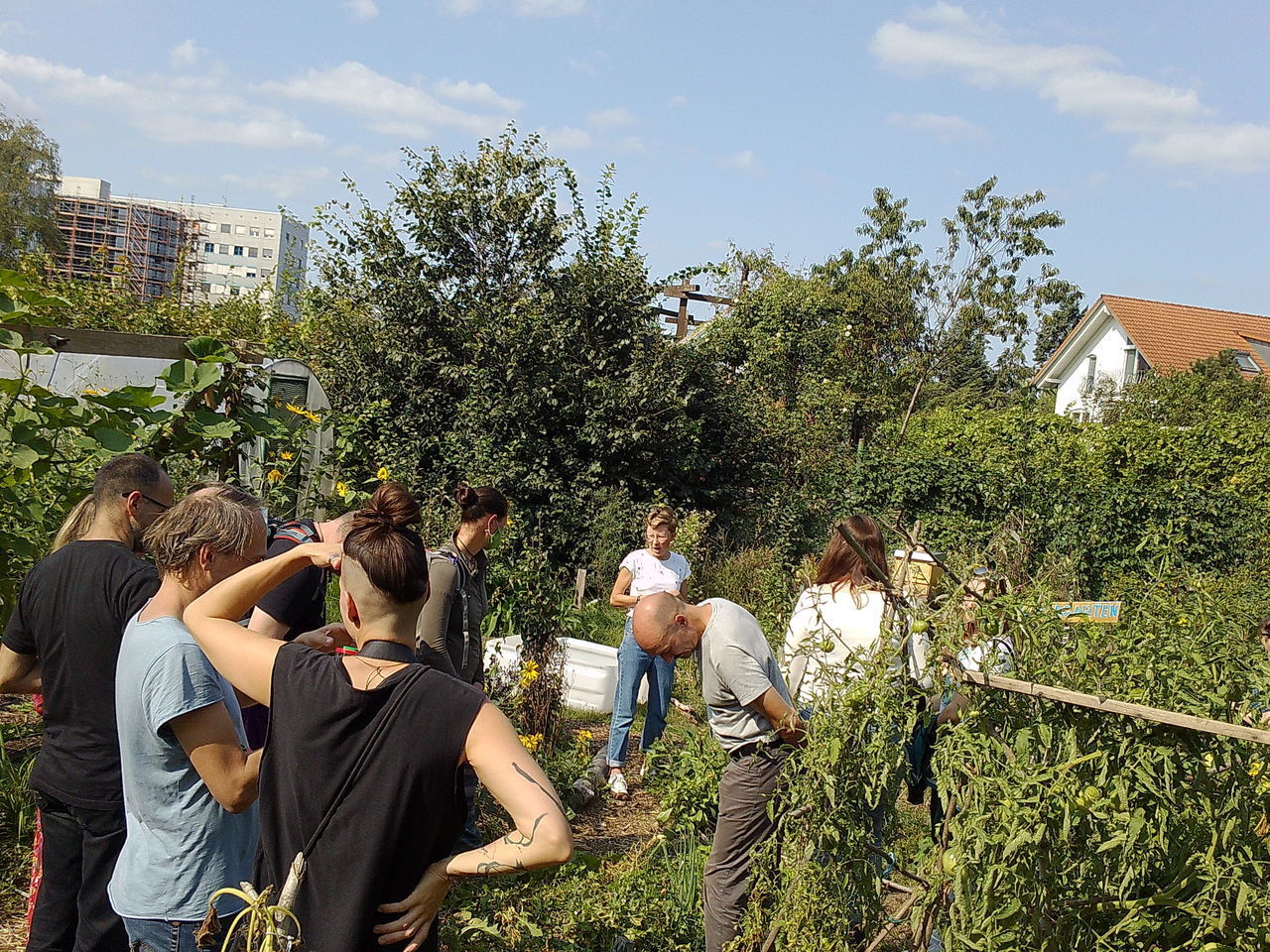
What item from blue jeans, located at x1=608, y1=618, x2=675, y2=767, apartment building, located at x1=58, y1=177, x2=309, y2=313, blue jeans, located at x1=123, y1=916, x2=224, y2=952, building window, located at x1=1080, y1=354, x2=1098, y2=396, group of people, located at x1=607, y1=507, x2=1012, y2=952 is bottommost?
blue jeans, located at x1=608, y1=618, x2=675, y2=767

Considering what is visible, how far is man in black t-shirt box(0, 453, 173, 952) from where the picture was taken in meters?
2.39

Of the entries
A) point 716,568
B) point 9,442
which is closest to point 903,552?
point 9,442

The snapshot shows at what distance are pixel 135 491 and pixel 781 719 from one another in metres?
2.03

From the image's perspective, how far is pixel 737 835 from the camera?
3115mm

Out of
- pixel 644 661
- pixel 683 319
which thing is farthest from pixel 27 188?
pixel 644 661

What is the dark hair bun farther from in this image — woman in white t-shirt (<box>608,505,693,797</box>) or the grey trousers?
woman in white t-shirt (<box>608,505,693,797</box>)

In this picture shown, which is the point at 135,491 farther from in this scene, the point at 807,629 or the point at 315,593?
the point at 807,629

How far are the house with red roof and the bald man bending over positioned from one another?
28.4 m

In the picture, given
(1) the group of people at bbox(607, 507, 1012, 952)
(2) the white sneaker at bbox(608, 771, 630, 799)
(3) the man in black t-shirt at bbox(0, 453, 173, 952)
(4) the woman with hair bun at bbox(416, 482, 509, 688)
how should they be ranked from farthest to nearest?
1. (2) the white sneaker at bbox(608, 771, 630, 799)
2. (4) the woman with hair bun at bbox(416, 482, 509, 688)
3. (1) the group of people at bbox(607, 507, 1012, 952)
4. (3) the man in black t-shirt at bbox(0, 453, 173, 952)

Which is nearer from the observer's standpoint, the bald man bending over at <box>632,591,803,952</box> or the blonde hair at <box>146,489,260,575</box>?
the blonde hair at <box>146,489,260,575</box>

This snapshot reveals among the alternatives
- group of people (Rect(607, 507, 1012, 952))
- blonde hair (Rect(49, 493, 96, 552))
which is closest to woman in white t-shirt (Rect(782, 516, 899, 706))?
group of people (Rect(607, 507, 1012, 952))

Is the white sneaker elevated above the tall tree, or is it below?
below

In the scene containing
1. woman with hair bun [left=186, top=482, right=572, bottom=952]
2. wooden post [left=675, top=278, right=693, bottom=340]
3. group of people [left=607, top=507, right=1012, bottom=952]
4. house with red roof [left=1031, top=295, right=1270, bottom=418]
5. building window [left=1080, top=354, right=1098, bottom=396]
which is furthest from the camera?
building window [left=1080, top=354, right=1098, bottom=396]

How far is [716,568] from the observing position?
10117mm
